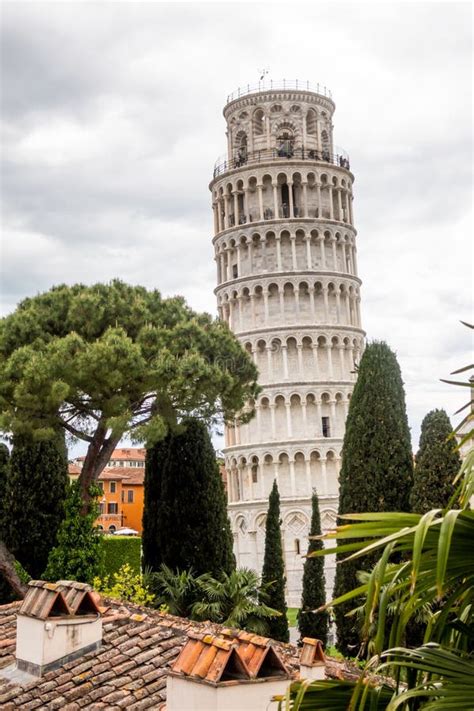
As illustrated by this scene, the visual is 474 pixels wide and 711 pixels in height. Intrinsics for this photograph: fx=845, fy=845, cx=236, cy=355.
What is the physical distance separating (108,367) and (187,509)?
9047 millimetres

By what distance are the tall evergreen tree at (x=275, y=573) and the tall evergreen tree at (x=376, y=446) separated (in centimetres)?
430

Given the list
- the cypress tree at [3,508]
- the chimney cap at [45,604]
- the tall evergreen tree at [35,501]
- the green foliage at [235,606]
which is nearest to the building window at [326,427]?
the cypress tree at [3,508]

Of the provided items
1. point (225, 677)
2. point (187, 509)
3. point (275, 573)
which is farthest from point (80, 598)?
point (275, 573)

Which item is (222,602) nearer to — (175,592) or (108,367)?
(175,592)

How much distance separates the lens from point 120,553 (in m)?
39.5

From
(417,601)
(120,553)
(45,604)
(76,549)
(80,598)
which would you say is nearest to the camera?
(417,601)

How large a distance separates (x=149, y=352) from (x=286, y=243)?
108 ft

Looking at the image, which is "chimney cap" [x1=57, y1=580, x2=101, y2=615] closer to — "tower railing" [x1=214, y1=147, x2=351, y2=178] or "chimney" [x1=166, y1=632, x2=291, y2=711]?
"chimney" [x1=166, y1=632, x2=291, y2=711]

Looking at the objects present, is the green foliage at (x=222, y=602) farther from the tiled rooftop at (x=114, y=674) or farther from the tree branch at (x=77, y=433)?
the tiled rooftop at (x=114, y=674)

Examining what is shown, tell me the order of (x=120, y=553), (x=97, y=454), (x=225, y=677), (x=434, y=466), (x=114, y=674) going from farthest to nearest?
1. (x=120, y=553)
2. (x=97, y=454)
3. (x=434, y=466)
4. (x=114, y=674)
5. (x=225, y=677)

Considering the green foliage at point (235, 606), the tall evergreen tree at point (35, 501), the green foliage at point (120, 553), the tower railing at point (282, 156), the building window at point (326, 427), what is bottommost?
the green foliage at point (235, 606)

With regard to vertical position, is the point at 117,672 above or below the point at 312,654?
below

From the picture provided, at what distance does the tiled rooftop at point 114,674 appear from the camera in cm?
945

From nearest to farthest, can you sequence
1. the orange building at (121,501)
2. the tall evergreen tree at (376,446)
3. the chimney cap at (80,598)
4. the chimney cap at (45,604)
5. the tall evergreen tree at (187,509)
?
the chimney cap at (45,604) → the chimney cap at (80,598) → the tall evergreen tree at (376,446) → the tall evergreen tree at (187,509) → the orange building at (121,501)
